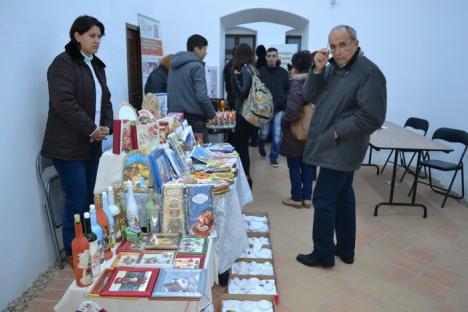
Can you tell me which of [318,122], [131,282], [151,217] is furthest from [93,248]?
[318,122]

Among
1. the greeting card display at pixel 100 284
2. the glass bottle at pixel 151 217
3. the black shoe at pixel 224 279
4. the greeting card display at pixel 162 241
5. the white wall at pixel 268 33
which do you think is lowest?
the black shoe at pixel 224 279

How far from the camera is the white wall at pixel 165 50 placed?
2.19 m

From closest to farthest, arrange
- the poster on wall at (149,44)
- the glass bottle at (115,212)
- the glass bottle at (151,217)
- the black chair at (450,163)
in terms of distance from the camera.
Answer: the glass bottle at (115,212) → the glass bottle at (151,217) → the black chair at (450,163) → the poster on wall at (149,44)

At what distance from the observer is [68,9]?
2779mm

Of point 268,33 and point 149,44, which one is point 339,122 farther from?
point 268,33

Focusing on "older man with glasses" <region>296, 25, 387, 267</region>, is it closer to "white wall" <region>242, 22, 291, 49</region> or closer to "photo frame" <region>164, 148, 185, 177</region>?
"photo frame" <region>164, 148, 185, 177</region>

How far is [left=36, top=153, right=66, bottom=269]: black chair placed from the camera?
2432 millimetres

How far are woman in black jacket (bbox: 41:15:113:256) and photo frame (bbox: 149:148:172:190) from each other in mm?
606

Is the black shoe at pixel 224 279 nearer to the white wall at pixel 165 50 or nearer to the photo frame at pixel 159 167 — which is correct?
the photo frame at pixel 159 167

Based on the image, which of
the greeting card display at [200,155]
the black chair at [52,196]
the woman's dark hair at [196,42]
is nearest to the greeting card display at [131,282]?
the greeting card display at [200,155]

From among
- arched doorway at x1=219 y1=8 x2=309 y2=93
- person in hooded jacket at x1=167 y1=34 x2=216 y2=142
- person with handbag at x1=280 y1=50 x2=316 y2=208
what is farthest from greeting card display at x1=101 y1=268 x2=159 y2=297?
arched doorway at x1=219 y1=8 x2=309 y2=93

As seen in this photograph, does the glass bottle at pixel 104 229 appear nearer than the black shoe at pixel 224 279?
Yes

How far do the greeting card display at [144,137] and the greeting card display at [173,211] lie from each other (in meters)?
0.29

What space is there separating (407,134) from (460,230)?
43.4 inches
